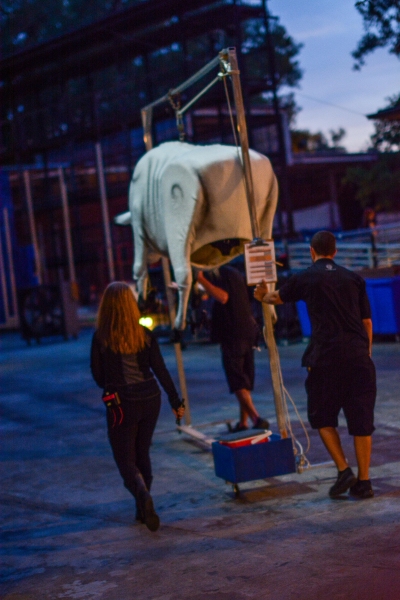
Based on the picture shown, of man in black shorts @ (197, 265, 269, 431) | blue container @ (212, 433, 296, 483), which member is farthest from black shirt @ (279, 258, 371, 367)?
man in black shorts @ (197, 265, 269, 431)

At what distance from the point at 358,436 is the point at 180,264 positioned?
7.71 feet

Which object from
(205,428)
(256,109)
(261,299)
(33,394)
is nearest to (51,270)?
(256,109)

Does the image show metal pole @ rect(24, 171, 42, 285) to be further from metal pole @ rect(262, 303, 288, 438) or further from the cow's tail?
metal pole @ rect(262, 303, 288, 438)

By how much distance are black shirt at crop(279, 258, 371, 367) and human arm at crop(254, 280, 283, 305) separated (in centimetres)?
29

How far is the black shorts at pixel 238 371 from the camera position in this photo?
7.87 m

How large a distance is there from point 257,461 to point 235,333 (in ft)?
7.21

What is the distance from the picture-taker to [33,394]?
42.5ft

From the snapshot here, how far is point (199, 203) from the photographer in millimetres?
6797

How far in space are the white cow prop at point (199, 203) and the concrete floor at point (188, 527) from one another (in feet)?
5.67

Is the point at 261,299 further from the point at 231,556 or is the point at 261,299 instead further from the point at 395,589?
the point at 395,589

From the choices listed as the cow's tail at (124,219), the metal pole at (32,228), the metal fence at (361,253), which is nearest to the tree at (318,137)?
the metal pole at (32,228)

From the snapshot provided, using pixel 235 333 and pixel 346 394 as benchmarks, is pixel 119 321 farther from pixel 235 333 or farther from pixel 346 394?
pixel 235 333

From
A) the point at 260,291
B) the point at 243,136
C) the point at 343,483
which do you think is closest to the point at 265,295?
the point at 260,291

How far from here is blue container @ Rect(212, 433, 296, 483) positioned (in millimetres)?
5871
